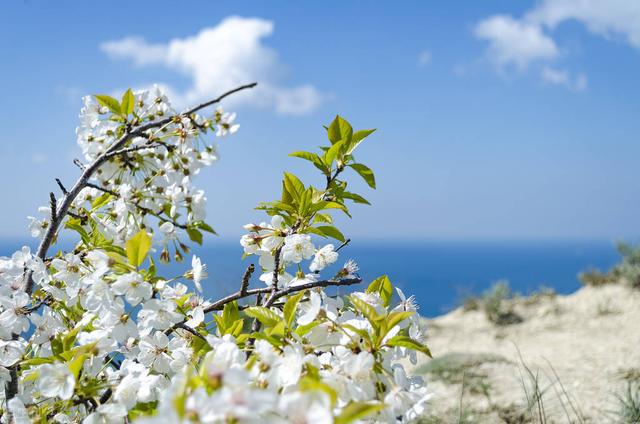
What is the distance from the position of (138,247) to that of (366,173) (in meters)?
0.74

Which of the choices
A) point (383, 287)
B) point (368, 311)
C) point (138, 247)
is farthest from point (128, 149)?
point (368, 311)

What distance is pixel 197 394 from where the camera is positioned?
73cm

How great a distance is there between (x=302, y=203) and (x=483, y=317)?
8.58 metres

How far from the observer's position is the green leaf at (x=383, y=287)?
1354 millimetres

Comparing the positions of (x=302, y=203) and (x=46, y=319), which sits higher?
(x=302, y=203)

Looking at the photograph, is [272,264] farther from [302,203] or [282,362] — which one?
[282,362]

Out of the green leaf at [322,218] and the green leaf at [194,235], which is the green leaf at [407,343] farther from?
the green leaf at [194,235]

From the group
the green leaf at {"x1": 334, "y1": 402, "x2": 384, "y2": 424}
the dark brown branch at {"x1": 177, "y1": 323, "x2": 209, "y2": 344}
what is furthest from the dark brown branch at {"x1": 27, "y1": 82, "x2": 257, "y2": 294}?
the green leaf at {"x1": 334, "y1": 402, "x2": 384, "y2": 424}

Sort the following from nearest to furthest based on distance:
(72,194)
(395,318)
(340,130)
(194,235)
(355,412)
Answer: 1. (355,412)
2. (395,318)
3. (340,130)
4. (72,194)
5. (194,235)

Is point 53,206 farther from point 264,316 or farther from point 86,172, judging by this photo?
point 264,316

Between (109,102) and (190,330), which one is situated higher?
(109,102)

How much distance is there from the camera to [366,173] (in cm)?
166

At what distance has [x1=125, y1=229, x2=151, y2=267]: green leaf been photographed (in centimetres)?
111

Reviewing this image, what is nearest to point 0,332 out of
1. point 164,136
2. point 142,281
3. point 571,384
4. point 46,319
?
point 46,319
